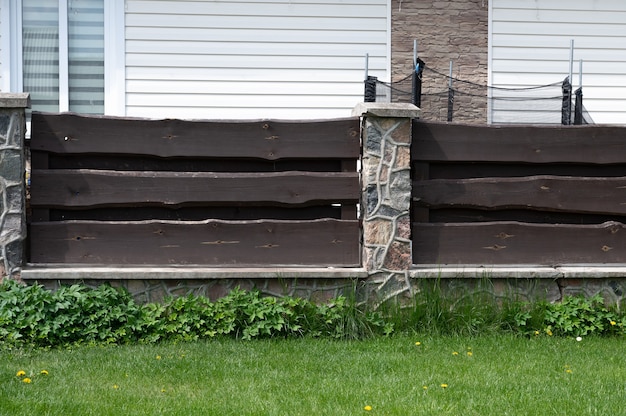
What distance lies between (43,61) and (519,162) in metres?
6.04

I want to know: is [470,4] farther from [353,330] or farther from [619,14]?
[353,330]

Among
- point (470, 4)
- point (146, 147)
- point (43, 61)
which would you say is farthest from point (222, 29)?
point (146, 147)

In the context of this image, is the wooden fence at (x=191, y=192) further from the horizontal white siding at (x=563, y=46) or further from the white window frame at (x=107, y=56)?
the horizontal white siding at (x=563, y=46)

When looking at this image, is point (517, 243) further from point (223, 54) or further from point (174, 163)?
point (223, 54)

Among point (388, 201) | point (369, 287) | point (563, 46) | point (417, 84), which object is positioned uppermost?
point (563, 46)

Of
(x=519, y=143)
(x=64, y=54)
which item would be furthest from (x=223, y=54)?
(x=519, y=143)

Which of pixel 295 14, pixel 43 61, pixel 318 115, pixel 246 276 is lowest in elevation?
pixel 246 276

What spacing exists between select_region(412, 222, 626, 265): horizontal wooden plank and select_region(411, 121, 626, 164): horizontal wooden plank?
0.56 meters

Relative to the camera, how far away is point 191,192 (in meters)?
6.37

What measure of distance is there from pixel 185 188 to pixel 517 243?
2.76 m

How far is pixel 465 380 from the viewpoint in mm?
4824

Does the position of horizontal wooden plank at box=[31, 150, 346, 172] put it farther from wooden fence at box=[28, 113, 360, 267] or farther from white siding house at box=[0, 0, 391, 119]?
white siding house at box=[0, 0, 391, 119]

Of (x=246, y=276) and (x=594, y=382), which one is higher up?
(x=246, y=276)

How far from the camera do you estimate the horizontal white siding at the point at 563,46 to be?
1020cm
